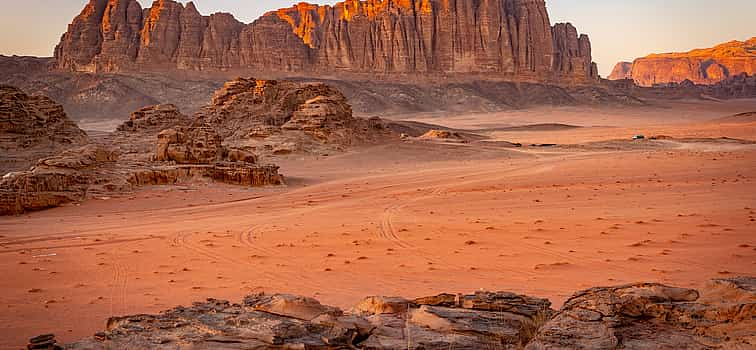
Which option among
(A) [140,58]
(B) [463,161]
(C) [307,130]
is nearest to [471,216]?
(B) [463,161]

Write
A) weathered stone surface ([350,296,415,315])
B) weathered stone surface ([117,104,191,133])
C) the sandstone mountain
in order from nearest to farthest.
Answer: weathered stone surface ([350,296,415,315]) < weathered stone surface ([117,104,191,133]) < the sandstone mountain

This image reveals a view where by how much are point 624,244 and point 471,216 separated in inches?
153

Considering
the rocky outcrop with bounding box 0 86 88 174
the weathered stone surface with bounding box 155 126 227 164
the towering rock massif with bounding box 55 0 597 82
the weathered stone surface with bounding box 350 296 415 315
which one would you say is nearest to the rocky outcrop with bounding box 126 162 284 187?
the weathered stone surface with bounding box 155 126 227 164

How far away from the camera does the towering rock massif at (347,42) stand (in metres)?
97.3

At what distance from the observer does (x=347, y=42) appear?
107 meters

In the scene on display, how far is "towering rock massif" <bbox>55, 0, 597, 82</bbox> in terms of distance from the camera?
319ft

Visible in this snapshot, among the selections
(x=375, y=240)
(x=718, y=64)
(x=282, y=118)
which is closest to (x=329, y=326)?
(x=375, y=240)

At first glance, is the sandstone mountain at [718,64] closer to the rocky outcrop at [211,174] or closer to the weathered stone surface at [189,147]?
the weathered stone surface at [189,147]

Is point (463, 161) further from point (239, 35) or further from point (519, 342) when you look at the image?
point (239, 35)

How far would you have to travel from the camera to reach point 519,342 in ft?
14.1

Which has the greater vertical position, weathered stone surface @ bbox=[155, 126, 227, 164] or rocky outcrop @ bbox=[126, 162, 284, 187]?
weathered stone surface @ bbox=[155, 126, 227, 164]

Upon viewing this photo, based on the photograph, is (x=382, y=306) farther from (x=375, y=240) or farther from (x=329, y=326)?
(x=375, y=240)

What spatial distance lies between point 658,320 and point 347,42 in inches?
4164

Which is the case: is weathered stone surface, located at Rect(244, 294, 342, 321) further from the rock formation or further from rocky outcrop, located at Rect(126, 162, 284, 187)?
the rock formation
